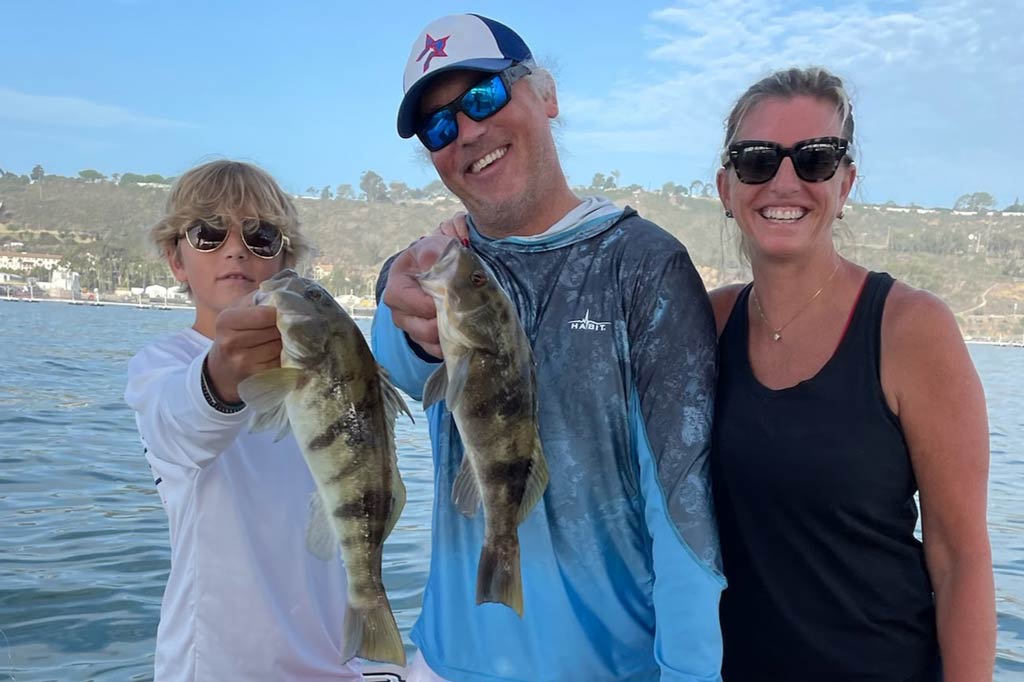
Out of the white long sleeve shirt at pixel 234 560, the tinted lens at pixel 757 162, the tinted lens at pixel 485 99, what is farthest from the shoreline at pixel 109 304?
the tinted lens at pixel 757 162

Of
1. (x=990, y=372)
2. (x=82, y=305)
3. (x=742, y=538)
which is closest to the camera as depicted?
(x=742, y=538)

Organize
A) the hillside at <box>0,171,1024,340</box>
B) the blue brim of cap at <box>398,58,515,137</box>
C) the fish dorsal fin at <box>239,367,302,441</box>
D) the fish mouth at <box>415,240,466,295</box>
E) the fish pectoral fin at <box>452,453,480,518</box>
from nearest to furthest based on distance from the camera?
1. the fish dorsal fin at <box>239,367,302,441</box>
2. the fish mouth at <box>415,240,466,295</box>
3. the fish pectoral fin at <box>452,453,480,518</box>
4. the blue brim of cap at <box>398,58,515,137</box>
5. the hillside at <box>0,171,1024,340</box>

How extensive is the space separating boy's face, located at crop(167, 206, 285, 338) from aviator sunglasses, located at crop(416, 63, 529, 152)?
3.49 ft

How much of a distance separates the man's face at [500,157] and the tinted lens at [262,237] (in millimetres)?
980

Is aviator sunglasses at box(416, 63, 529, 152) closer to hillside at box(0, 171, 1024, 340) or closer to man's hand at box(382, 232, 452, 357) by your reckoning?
man's hand at box(382, 232, 452, 357)

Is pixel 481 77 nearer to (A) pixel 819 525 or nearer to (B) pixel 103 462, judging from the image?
(A) pixel 819 525

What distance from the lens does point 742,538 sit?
10.1ft

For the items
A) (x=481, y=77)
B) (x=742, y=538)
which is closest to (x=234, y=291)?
(x=481, y=77)

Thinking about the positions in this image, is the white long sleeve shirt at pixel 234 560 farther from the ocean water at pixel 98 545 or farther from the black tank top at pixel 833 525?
the ocean water at pixel 98 545

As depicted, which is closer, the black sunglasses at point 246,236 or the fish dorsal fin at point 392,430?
the fish dorsal fin at point 392,430

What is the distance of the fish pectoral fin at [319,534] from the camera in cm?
296

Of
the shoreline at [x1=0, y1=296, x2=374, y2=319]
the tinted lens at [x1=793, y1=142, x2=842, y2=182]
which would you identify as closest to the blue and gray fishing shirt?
the tinted lens at [x1=793, y1=142, x2=842, y2=182]

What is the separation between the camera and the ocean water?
305 inches

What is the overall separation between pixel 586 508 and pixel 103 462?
581 inches
